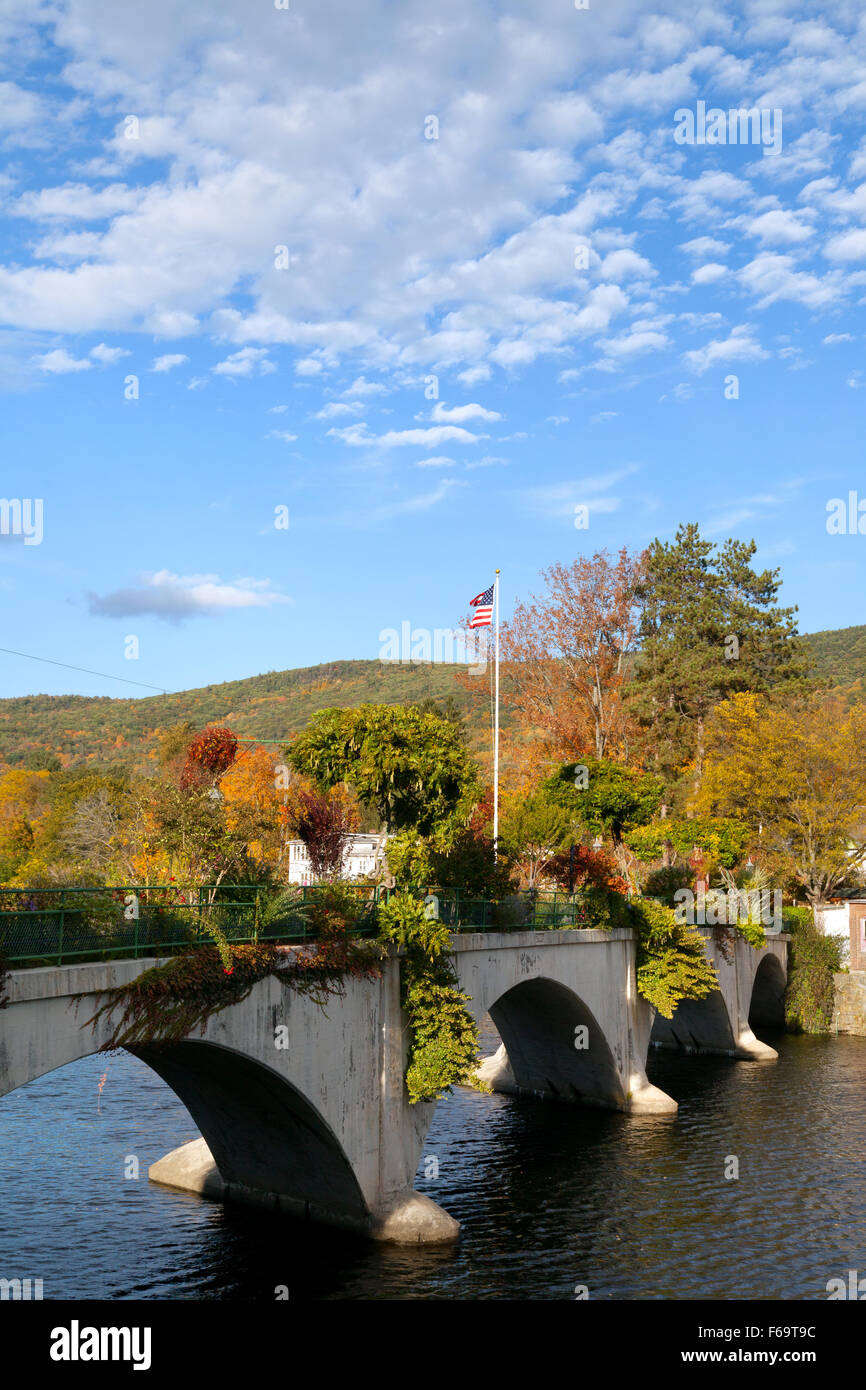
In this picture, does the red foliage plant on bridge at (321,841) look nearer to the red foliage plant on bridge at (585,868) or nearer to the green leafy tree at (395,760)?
the green leafy tree at (395,760)

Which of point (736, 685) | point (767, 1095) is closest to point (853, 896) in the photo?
point (736, 685)

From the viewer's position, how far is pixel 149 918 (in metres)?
17.3

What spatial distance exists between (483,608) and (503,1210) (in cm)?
2014

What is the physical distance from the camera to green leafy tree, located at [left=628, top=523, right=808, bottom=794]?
65.2 metres

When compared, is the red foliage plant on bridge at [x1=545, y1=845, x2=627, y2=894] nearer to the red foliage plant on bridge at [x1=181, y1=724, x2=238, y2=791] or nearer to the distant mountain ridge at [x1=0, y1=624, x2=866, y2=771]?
the red foliage plant on bridge at [x1=181, y1=724, x2=238, y2=791]

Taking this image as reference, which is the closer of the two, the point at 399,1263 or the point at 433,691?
the point at 399,1263

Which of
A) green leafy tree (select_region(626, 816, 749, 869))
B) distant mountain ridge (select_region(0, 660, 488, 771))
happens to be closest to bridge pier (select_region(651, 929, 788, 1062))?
green leafy tree (select_region(626, 816, 749, 869))

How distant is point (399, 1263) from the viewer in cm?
2064

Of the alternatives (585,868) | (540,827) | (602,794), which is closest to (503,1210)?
(540,827)

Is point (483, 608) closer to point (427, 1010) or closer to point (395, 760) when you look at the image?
point (395, 760)

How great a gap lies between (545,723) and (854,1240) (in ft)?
129

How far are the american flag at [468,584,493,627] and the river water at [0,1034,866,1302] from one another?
16658 mm

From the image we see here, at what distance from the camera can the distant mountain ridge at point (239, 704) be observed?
133875 millimetres

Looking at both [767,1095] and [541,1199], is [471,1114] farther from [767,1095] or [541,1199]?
[767,1095]
